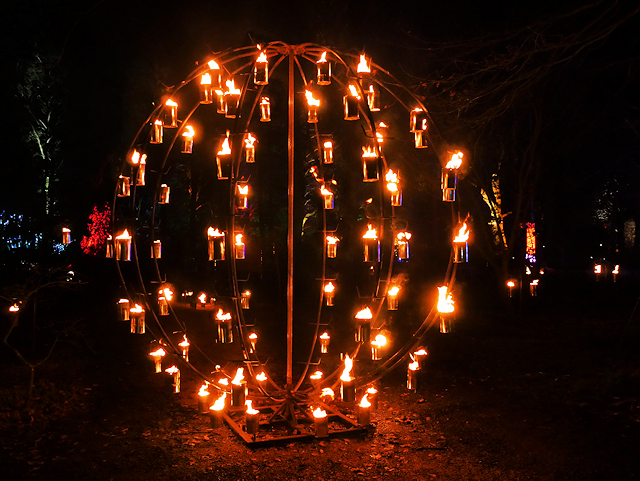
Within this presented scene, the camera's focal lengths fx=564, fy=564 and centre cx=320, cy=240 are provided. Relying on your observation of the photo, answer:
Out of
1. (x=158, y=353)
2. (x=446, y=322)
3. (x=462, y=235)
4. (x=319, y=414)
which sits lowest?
(x=319, y=414)

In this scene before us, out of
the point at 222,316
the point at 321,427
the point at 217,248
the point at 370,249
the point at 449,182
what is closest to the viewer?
the point at 449,182

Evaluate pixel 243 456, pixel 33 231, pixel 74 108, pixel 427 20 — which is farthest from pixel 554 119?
pixel 74 108

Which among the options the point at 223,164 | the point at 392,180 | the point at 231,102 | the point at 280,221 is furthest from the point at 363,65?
the point at 280,221

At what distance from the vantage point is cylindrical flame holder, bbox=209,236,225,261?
539 centimetres

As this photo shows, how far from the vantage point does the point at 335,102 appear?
15.0 m

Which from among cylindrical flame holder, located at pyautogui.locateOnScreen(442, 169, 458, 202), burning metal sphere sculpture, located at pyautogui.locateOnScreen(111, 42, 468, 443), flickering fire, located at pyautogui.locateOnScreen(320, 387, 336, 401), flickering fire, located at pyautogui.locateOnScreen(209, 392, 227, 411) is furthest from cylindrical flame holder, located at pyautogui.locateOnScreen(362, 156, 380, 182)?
flickering fire, located at pyautogui.locateOnScreen(209, 392, 227, 411)

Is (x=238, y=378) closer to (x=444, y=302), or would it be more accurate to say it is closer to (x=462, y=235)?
(x=444, y=302)

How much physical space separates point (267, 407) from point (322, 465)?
Answer: 4.11 ft

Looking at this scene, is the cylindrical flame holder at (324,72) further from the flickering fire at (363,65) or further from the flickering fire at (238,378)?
the flickering fire at (238,378)

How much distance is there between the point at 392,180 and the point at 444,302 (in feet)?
4.57

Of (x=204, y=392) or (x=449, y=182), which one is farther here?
(x=204, y=392)

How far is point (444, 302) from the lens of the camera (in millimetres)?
4949

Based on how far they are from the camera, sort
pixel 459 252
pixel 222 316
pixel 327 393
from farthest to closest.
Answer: pixel 327 393, pixel 222 316, pixel 459 252

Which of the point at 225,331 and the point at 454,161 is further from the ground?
the point at 454,161
